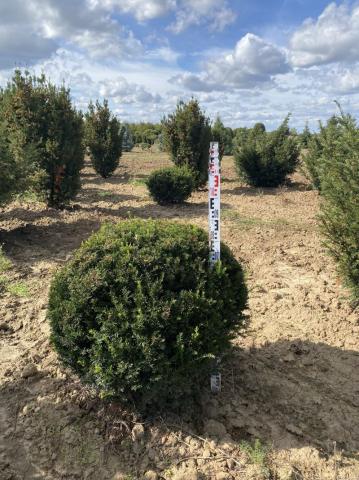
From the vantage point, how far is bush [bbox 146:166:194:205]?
10.2 meters

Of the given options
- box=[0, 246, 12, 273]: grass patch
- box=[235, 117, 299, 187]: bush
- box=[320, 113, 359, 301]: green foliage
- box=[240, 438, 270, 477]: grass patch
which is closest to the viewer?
box=[240, 438, 270, 477]: grass patch

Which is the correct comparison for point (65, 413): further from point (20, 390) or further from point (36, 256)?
point (36, 256)

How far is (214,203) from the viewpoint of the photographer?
289 centimetres

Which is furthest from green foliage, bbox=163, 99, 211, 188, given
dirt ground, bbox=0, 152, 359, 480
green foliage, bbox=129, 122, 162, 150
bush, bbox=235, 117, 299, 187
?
green foliage, bbox=129, 122, 162, 150

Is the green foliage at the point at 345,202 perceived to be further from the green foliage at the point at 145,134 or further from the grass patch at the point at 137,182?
the green foliage at the point at 145,134

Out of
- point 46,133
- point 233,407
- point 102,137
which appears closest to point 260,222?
point 46,133

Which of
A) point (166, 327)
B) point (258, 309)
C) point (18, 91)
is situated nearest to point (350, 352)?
point (258, 309)

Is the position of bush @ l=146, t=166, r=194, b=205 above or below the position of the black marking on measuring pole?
below

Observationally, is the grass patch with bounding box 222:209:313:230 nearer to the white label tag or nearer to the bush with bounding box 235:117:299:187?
the bush with bounding box 235:117:299:187

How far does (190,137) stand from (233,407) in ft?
34.1

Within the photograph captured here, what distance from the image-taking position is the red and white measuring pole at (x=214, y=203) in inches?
112

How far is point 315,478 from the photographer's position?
8.60 ft

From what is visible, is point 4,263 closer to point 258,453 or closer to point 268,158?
→ point 258,453

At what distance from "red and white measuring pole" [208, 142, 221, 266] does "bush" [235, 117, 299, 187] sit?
36.5ft
